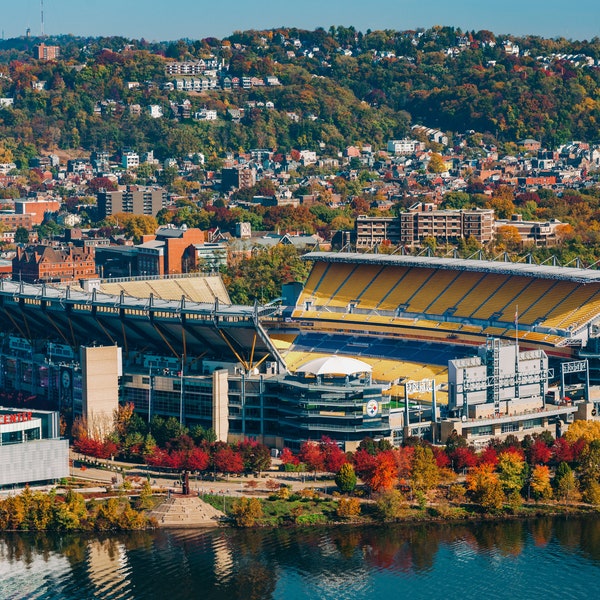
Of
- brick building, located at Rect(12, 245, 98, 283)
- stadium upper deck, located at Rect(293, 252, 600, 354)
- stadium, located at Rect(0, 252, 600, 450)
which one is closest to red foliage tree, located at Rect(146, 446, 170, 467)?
stadium, located at Rect(0, 252, 600, 450)

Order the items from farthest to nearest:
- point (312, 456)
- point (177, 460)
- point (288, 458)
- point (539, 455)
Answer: point (288, 458), point (177, 460), point (312, 456), point (539, 455)

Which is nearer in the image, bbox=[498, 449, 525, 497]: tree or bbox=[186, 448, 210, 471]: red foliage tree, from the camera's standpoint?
bbox=[498, 449, 525, 497]: tree

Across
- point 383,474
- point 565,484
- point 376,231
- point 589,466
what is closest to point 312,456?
point 383,474

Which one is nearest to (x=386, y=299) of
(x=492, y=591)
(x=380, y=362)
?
(x=380, y=362)

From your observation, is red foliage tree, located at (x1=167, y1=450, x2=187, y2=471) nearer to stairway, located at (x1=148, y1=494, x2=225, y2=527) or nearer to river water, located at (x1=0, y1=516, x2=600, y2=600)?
stairway, located at (x1=148, y1=494, x2=225, y2=527)

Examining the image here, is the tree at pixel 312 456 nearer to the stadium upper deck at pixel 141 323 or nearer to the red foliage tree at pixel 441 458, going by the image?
the red foliage tree at pixel 441 458

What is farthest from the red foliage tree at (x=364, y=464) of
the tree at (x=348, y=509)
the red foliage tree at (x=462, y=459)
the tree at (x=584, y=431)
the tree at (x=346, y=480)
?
the tree at (x=584, y=431)

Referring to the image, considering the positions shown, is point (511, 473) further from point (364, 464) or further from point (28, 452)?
point (28, 452)
